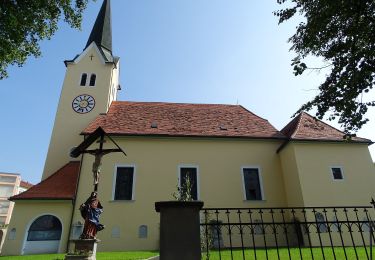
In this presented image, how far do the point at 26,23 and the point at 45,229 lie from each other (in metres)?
10.3

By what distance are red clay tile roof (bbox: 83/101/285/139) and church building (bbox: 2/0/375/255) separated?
0.07 metres

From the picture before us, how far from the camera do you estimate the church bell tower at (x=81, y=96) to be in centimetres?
1984

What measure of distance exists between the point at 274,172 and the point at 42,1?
1461 cm

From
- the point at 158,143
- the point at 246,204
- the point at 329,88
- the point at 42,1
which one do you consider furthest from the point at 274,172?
the point at 42,1

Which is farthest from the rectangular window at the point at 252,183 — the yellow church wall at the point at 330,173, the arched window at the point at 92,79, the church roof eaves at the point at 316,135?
the arched window at the point at 92,79

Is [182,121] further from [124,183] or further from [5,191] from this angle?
[5,191]

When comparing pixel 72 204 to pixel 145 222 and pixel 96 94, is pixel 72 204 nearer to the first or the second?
pixel 145 222

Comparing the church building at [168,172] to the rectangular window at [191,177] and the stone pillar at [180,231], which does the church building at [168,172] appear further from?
the stone pillar at [180,231]

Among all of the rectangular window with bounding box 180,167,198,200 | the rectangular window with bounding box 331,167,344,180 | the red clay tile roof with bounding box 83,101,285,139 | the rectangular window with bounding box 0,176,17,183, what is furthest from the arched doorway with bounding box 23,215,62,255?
the rectangular window with bounding box 0,176,17,183

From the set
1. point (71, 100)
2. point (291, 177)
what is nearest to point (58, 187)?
point (71, 100)

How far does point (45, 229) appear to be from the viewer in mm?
15297

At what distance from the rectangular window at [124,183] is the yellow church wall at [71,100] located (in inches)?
183

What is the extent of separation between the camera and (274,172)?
1803 centimetres

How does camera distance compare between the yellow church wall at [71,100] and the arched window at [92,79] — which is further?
the arched window at [92,79]
